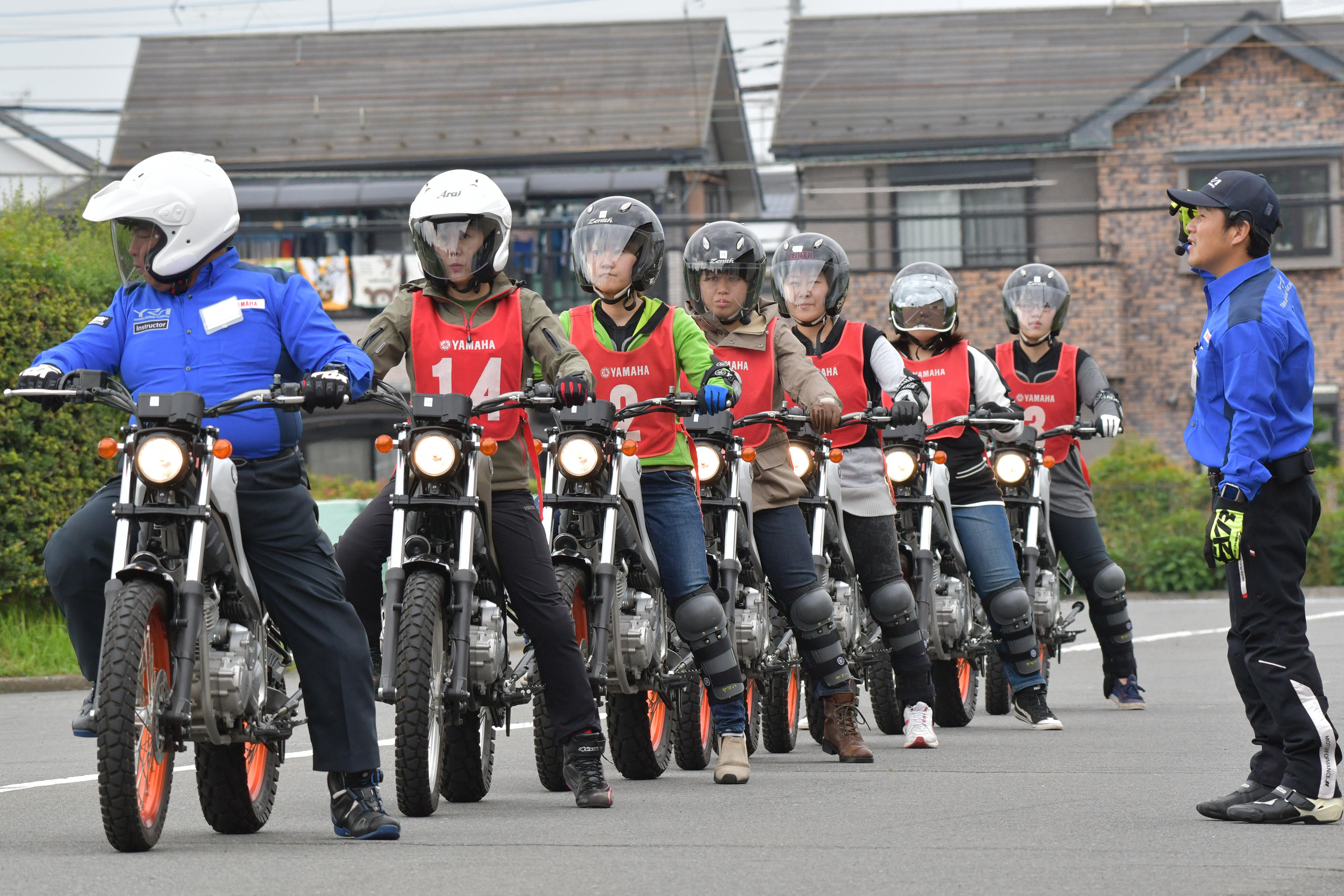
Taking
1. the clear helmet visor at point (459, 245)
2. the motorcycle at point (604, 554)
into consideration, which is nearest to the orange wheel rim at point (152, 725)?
the motorcycle at point (604, 554)

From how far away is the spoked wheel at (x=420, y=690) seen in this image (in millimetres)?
6703

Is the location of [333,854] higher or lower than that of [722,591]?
lower

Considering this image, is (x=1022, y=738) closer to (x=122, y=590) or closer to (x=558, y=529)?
(x=558, y=529)

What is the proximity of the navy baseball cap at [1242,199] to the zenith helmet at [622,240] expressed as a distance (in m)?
2.19

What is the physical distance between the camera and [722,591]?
8.77m

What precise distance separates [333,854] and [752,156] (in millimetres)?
39900

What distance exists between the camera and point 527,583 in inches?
284

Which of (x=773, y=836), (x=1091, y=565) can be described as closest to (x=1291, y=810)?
(x=773, y=836)

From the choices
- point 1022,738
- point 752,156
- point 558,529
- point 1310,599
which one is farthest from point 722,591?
point 752,156

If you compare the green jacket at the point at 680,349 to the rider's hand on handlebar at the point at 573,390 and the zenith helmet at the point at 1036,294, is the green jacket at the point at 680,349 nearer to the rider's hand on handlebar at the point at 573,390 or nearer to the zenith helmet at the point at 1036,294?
the rider's hand on handlebar at the point at 573,390

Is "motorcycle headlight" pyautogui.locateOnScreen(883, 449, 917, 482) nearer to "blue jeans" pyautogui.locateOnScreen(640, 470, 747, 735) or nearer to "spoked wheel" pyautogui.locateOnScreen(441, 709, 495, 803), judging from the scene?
"blue jeans" pyautogui.locateOnScreen(640, 470, 747, 735)

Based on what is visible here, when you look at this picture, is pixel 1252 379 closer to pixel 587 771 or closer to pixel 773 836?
pixel 773 836

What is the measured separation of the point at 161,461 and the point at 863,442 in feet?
16.6

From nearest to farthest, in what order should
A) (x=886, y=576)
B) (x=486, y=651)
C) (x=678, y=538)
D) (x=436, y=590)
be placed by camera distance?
(x=436, y=590) → (x=486, y=651) → (x=678, y=538) → (x=886, y=576)
